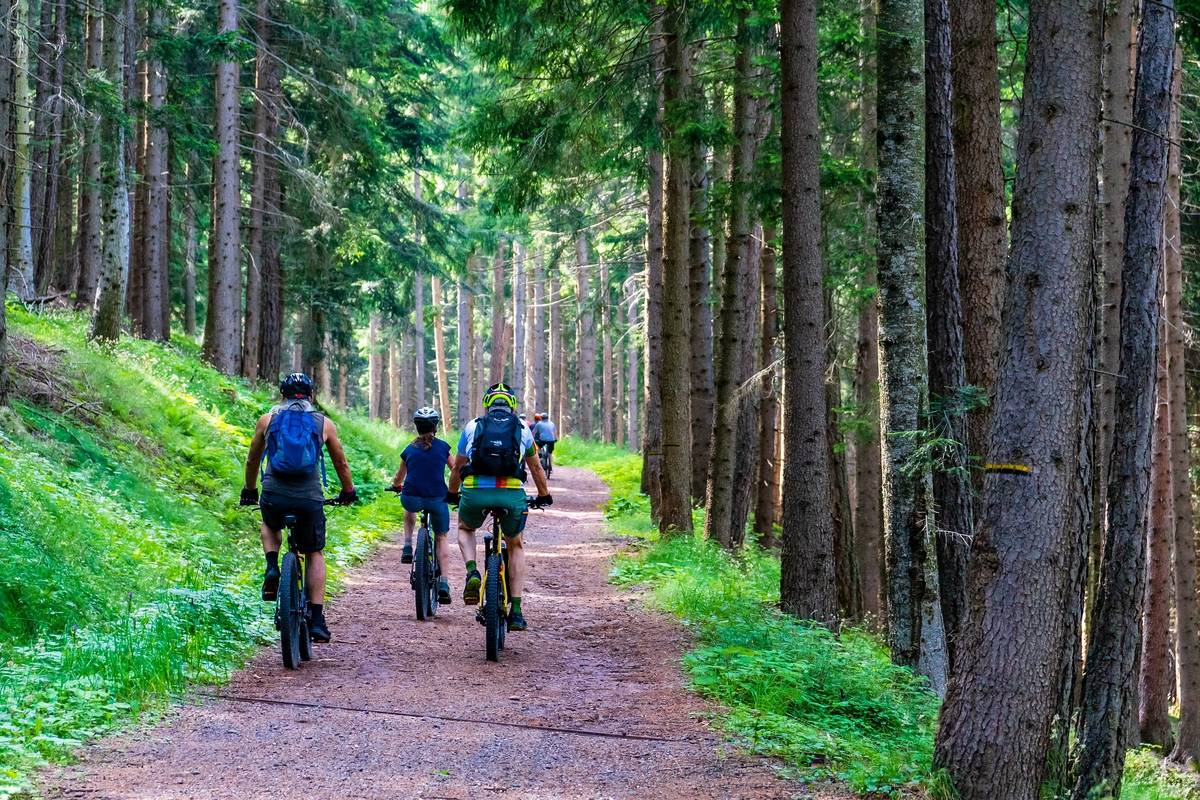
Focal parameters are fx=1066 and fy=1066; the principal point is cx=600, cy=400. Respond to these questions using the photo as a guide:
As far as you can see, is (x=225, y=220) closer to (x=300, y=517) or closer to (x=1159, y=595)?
(x=300, y=517)

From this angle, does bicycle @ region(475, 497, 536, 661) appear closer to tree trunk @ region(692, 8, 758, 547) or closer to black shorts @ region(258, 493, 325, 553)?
black shorts @ region(258, 493, 325, 553)

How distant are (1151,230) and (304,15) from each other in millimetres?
19821

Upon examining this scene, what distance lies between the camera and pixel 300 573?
25.9ft

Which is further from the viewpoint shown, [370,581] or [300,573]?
[370,581]

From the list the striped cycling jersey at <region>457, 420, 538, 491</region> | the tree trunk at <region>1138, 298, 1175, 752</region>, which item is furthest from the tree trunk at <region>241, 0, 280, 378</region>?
the tree trunk at <region>1138, 298, 1175, 752</region>

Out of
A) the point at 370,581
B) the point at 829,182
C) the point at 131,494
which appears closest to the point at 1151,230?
the point at 829,182

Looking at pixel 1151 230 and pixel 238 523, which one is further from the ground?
pixel 1151 230

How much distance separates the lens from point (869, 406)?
1376 centimetres

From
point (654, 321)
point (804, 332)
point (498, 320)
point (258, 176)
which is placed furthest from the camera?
point (498, 320)

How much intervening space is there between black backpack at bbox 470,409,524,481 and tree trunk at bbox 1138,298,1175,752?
923 centimetres

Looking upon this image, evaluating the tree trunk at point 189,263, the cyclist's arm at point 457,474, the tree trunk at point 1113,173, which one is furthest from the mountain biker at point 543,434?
the cyclist's arm at point 457,474

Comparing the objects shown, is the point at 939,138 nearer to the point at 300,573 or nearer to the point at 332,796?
the point at 300,573

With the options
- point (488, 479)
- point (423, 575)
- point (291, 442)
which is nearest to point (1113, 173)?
point (488, 479)

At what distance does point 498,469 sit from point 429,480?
1942 millimetres
